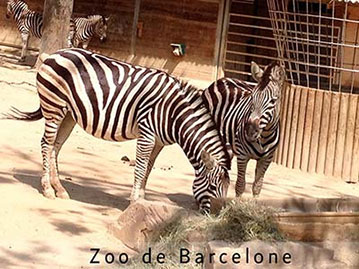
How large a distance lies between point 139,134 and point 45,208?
1130 mm

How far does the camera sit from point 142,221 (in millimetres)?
6219

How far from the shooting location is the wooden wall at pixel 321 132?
10492 millimetres

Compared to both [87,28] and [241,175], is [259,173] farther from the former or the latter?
[87,28]

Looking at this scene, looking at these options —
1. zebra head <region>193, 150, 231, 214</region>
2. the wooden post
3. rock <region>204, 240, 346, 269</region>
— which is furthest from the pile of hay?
the wooden post

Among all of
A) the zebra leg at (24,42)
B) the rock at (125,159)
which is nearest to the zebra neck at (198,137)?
the rock at (125,159)

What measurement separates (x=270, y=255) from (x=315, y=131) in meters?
5.87

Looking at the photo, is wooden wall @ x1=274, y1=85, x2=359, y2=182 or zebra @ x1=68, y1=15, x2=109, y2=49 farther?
zebra @ x1=68, y1=15, x2=109, y2=49

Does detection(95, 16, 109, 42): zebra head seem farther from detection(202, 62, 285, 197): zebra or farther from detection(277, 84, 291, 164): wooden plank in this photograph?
detection(202, 62, 285, 197): zebra

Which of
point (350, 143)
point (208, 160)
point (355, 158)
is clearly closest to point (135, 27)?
point (350, 143)

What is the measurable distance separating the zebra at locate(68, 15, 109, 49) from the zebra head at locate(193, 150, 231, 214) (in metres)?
11.3

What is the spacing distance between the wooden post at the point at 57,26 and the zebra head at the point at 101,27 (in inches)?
138

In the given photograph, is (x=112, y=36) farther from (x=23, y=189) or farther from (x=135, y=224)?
(x=135, y=224)

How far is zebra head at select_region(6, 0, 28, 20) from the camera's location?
1901 centimetres

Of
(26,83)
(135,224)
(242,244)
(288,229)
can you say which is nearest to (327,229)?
(288,229)
